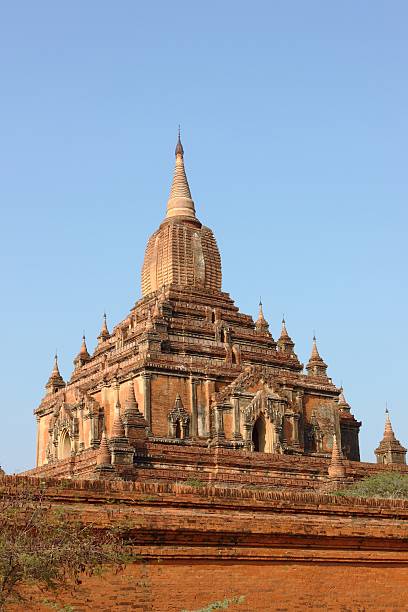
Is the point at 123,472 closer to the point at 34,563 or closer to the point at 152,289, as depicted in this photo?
the point at 152,289

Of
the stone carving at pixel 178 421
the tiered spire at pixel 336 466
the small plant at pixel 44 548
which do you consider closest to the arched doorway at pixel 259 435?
the stone carving at pixel 178 421

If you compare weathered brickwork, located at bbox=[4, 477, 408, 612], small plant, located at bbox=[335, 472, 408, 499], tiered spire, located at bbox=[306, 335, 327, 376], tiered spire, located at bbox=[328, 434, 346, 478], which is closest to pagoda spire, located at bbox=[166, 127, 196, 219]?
tiered spire, located at bbox=[306, 335, 327, 376]

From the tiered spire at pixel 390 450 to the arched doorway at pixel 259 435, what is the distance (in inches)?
257

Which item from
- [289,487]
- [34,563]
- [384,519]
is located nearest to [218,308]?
[289,487]

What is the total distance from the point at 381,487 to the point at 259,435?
6.69 meters

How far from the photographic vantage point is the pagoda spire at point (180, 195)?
4140 centimetres

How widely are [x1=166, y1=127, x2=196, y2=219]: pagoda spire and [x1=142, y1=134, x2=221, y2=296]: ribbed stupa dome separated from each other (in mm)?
69

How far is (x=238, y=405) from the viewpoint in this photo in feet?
112

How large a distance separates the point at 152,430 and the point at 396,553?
1865 centimetres

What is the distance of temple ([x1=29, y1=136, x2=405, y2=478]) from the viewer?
3269 centimetres

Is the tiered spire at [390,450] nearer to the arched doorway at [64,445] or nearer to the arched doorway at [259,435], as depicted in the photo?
the arched doorway at [259,435]

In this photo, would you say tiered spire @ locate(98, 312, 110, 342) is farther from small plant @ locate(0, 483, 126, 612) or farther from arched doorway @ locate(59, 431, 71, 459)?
small plant @ locate(0, 483, 126, 612)

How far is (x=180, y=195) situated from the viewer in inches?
1649

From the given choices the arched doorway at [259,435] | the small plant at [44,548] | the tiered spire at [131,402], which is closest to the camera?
the small plant at [44,548]
